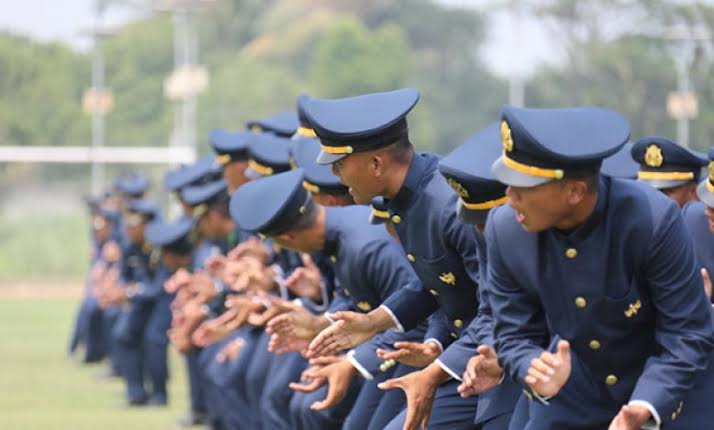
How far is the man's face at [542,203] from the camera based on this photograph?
5.47 m

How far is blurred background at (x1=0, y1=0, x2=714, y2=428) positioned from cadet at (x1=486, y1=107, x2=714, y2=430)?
33538mm

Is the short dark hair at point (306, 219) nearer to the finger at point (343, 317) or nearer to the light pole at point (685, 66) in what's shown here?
the finger at point (343, 317)

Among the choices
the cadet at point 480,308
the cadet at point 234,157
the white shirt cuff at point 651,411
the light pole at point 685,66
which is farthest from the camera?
the light pole at point 685,66

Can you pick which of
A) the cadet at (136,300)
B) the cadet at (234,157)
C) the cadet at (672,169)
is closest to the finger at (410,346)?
the cadet at (672,169)

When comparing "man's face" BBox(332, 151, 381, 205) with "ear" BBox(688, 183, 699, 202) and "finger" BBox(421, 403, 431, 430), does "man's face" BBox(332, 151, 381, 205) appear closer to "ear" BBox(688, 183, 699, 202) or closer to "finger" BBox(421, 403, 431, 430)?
"finger" BBox(421, 403, 431, 430)

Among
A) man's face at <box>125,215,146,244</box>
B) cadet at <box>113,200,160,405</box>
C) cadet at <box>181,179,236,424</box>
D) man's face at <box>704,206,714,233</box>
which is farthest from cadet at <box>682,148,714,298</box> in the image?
man's face at <box>125,215,146,244</box>

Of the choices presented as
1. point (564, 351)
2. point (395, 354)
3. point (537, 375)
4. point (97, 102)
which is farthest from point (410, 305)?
point (97, 102)

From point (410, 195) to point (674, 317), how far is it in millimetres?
1637

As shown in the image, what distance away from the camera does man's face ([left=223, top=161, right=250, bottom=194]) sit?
1129cm

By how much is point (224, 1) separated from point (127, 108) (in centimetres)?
1066

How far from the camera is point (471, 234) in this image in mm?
6801

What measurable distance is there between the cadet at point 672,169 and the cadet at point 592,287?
3049 millimetres

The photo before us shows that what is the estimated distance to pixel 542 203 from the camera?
5473 mm

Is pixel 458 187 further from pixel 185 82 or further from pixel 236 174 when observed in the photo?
pixel 185 82
